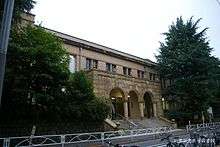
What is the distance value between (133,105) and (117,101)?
8.70ft

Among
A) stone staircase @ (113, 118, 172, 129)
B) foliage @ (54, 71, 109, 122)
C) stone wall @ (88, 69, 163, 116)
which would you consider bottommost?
stone staircase @ (113, 118, 172, 129)

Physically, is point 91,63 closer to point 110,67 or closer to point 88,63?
point 88,63

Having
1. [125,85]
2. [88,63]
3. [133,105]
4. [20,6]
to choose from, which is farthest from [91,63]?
[20,6]

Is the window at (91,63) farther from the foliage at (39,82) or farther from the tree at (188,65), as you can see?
the tree at (188,65)

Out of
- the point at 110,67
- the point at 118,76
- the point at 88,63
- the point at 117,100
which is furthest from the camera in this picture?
the point at 110,67

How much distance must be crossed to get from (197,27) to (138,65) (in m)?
10.5

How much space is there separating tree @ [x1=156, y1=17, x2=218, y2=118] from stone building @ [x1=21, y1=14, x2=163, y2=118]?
244 centimetres

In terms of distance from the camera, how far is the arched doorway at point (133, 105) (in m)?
32.4

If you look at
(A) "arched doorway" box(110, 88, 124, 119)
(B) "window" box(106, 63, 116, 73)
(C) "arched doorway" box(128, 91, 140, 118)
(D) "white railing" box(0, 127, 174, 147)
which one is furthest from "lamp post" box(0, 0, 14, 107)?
(C) "arched doorway" box(128, 91, 140, 118)

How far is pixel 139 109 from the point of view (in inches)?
1250

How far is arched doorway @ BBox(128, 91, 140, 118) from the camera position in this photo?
106 ft

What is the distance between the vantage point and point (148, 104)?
118 feet

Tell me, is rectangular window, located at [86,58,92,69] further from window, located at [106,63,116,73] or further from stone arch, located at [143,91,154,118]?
stone arch, located at [143,91,154,118]

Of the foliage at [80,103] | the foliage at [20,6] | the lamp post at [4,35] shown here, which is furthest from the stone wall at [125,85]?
the lamp post at [4,35]
